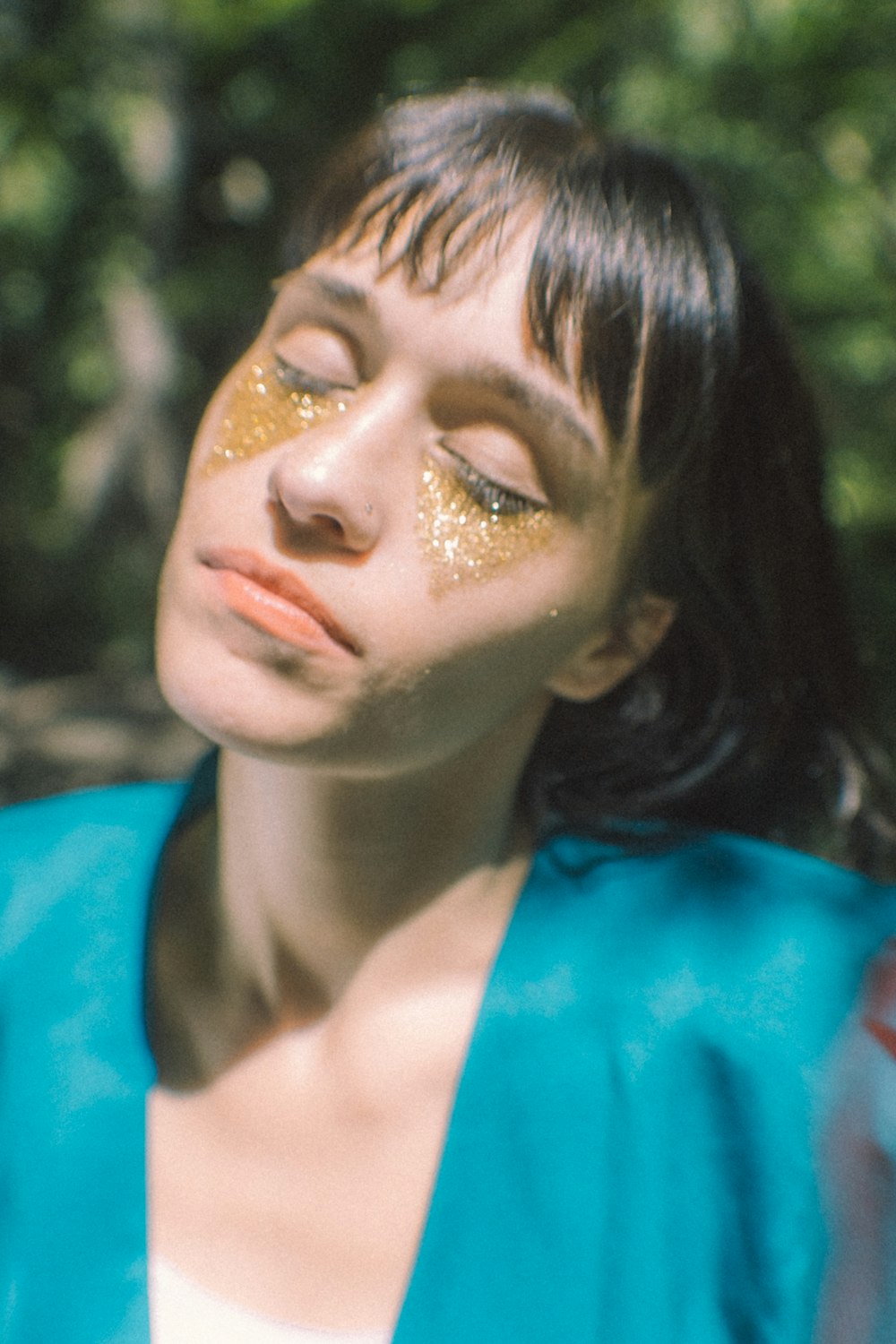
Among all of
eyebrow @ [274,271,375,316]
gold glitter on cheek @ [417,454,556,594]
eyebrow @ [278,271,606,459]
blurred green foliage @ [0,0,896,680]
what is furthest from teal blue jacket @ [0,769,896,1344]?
blurred green foliage @ [0,0,896,680]

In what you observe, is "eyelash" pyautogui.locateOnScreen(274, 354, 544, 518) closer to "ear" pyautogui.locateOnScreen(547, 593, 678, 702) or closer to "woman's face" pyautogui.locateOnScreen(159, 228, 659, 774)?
"woman's face" pyautogui.locateOnScreen(159, 228, 659, 774)

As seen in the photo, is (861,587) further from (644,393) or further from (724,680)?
(644,393)

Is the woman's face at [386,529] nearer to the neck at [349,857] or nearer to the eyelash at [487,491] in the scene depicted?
the eyelash at [487,491]

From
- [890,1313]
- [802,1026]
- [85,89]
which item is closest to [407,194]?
[802,1026]

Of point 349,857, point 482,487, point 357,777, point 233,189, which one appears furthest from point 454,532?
point 233,189

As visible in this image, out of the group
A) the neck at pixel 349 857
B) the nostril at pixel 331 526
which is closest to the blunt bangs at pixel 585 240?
the nostril at pixel 331 526

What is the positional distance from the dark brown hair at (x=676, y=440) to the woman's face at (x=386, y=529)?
0.05 m

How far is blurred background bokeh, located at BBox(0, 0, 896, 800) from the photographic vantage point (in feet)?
10.5

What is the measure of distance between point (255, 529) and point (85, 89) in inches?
171

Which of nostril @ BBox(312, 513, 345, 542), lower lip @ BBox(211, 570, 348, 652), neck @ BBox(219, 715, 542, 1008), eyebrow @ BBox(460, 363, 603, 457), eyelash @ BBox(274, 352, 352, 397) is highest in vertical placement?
eyelash @ BBox(274, 352, 352, 397)

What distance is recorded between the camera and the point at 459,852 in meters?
1.26

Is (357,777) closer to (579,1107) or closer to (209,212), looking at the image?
(579,1107)

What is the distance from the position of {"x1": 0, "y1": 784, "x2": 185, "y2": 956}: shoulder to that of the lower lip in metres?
0.51

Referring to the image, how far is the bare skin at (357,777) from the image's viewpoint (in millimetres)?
1009
